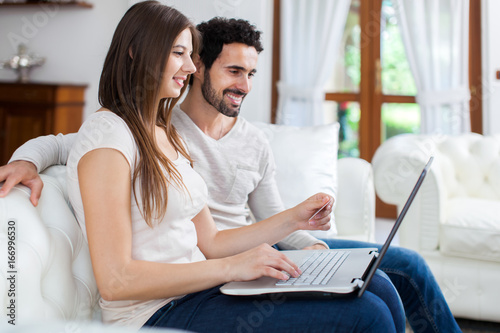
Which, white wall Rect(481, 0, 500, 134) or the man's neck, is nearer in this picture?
the man's neck

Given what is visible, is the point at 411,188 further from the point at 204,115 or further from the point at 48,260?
the point at 48,260

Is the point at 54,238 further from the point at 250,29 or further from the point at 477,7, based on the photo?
the point at 477,7

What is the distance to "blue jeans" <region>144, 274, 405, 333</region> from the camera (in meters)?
0.95

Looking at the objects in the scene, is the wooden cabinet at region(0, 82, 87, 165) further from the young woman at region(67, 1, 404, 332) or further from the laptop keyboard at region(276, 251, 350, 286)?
the laptop keyboard at region(276, 251, 350, 286)

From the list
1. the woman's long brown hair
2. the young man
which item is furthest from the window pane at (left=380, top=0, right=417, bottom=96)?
the woman's long brown hair

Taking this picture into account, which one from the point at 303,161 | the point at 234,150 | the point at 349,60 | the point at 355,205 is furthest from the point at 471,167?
the point at 349,60

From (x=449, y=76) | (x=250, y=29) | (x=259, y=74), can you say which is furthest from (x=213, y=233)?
(x=449, y=76)

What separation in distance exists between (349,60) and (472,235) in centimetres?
231

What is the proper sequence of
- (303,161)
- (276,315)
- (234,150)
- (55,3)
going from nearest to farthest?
1. (276,315)
2. (234,150)
3. (303,161)
4. (55,3)

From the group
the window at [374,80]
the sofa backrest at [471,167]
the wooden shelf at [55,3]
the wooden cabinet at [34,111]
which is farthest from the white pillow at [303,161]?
the wooden shelf at [55,3]

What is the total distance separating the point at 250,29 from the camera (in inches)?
63.7

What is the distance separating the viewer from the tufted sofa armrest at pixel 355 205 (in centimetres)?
205

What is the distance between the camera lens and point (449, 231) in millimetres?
2162

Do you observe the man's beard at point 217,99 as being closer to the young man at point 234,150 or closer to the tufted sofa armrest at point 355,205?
the young man at point 234,150
